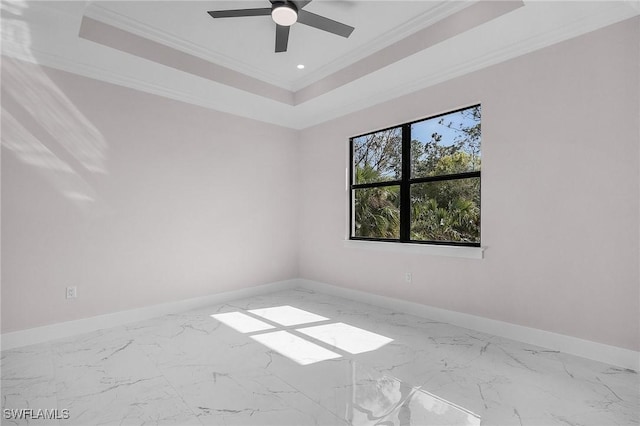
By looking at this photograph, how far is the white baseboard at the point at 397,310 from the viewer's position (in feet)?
8.00

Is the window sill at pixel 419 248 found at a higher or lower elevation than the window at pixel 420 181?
lower

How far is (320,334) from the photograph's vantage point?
119 inches

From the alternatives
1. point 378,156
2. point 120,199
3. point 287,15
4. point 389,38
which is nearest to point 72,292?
point 120,199

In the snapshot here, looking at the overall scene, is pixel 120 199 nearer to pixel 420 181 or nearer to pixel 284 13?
pixel 284 13

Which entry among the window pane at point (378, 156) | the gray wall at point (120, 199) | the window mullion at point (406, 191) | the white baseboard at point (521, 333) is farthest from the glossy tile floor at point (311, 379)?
the window pane at point (378, 156)

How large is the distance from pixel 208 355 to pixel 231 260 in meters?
1.78

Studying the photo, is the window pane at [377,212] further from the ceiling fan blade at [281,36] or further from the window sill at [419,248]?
the ceiling fan blade at [281,36]

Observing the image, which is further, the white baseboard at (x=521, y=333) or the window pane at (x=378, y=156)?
the window pane at (x=378, y=156)

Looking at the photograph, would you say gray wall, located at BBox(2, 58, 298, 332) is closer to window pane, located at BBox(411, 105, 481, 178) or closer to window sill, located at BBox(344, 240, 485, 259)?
window sill, located at BBox(344, 240, 485, 259)

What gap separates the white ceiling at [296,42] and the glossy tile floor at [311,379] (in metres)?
2.54

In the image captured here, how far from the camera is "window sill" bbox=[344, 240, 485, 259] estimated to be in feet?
10.2

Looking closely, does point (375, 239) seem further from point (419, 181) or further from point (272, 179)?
point (272, 179)

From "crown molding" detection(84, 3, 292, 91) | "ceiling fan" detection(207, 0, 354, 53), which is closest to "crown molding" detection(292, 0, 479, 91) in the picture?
"crown molding" detection(84, 3, 292, 91)

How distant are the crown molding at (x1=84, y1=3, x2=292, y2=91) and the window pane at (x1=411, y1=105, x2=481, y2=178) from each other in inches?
74.1
